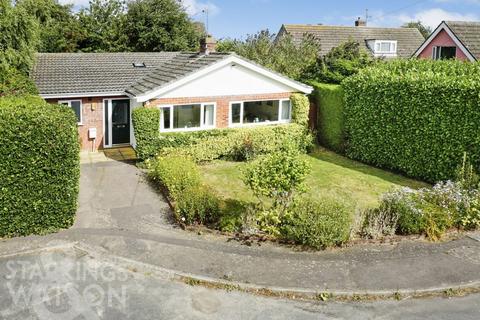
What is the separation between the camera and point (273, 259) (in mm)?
10805

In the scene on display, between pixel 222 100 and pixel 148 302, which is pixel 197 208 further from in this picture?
pixel 222 100

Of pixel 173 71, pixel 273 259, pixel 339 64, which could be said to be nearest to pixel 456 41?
pixel 339 64

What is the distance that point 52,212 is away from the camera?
39.1 ft

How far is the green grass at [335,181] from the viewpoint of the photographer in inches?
611

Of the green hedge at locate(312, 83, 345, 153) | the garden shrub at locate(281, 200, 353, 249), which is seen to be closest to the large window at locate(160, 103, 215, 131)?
the green hedge at locate(312, 83, 345, 153)

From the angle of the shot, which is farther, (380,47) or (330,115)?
(380,47)

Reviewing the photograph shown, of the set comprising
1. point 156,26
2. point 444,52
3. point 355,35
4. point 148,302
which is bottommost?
point 148,302

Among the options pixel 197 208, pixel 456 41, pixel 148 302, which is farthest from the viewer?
pixel 456 41

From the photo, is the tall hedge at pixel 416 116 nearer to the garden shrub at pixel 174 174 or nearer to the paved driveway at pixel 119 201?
the garden shrub at pixel 174 174

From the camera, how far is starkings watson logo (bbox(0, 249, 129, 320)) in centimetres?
870

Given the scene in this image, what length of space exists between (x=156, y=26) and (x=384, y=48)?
64.7 feet

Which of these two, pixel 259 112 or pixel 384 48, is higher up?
pixel 384 48

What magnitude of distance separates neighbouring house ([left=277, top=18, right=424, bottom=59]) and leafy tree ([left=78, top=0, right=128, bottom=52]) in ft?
42.1

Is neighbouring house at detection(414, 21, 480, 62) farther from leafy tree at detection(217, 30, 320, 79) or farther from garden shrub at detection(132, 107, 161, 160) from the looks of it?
garden shrub at detection(132, 107, 161, 160)
